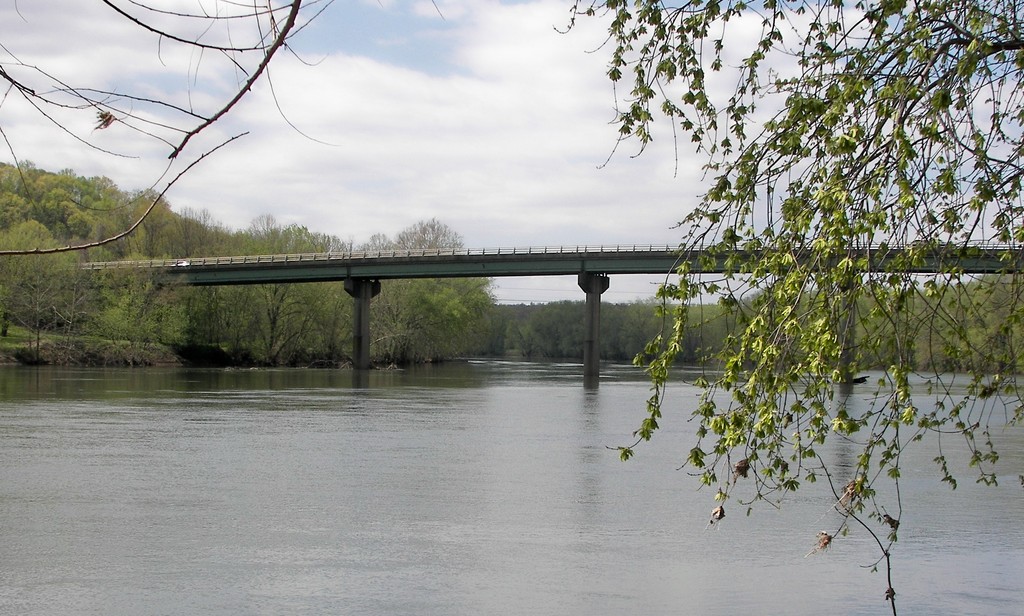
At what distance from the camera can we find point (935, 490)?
21.4 m

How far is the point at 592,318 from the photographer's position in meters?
81.9

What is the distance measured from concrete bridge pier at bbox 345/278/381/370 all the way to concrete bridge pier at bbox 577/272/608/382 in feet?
62.6

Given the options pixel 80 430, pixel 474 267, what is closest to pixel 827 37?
pixel 80 430

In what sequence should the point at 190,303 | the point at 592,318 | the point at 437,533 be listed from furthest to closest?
1. the point at 190,303
2. the point at 592,318
3. the point at 437,533

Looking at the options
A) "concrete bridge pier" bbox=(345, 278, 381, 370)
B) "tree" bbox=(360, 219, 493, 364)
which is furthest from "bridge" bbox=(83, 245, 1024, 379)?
"tree" bbox=(360, 219, 493, 364)

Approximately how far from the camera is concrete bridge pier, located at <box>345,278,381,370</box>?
293 feet

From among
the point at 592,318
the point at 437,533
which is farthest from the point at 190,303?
the point at 437,533

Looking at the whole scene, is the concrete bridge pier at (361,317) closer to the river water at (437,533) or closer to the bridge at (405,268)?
the bridge at (405,268)

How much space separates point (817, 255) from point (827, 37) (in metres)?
2.41

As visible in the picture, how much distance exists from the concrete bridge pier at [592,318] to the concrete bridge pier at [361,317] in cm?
1908

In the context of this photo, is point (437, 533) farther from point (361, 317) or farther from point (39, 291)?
point (361, 317)

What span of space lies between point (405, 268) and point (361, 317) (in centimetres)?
588

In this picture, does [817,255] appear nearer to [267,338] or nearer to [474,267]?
[474,267]

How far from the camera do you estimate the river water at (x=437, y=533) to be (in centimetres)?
1245
